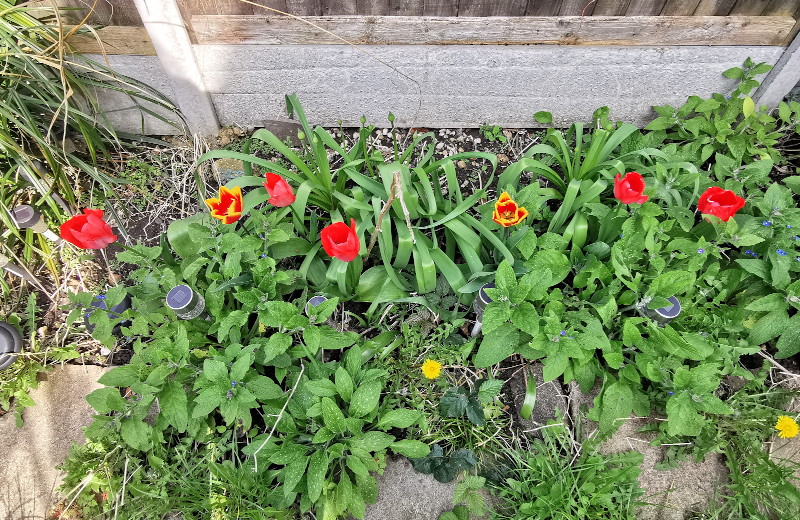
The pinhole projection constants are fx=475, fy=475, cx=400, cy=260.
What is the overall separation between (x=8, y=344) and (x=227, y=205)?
123 centimetres

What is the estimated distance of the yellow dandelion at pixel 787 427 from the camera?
5.51ft

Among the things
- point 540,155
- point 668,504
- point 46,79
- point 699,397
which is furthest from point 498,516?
point 46,79

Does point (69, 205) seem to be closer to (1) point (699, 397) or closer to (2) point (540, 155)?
(2) point (540, 155)

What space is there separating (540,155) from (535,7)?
0.69m

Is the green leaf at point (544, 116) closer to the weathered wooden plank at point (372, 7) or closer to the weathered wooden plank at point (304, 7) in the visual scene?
the weathered wooden plank at point (372, 7)

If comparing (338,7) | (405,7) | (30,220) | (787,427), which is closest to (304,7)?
(338,7)

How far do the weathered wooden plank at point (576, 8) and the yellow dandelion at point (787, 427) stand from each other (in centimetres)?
178

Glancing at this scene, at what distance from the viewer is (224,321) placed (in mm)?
1646

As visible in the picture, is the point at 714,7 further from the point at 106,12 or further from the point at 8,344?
the point at 8,344

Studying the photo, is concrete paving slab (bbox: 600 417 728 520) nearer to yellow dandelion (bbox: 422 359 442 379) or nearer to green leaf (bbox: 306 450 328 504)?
yellow dandelion (bbox: 422 359 442 379)

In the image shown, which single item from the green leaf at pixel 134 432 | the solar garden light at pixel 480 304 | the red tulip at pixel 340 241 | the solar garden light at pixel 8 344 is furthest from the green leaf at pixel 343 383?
the solar garden light at pixel 8 344

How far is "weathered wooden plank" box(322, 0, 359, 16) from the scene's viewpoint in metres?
2.02

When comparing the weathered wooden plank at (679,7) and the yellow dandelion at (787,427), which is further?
the weathered wooden plank at (679,7)

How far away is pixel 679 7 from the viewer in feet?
6.79
